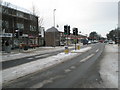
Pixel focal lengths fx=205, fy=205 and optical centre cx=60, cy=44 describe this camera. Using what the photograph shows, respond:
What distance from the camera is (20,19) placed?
54.2 meters

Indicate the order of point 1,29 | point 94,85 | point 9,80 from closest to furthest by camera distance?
point 94,85, point 9,80, point 1,29

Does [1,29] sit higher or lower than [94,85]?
higher

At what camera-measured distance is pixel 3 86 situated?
882cm

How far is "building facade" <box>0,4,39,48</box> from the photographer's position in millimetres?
45156

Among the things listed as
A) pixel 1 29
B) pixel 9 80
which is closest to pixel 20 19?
pixel 1 29

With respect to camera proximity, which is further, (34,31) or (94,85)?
(34,31)

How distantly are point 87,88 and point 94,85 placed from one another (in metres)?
0.66

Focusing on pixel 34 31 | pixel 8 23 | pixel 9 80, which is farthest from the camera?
pixel 34 31

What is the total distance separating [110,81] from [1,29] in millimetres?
36917

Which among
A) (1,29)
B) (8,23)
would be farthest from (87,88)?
(8,23)

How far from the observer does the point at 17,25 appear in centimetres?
5238

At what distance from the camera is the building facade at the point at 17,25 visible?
45.2m

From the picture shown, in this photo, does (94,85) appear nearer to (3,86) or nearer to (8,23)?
(3,86)

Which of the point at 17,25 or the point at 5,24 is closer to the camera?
the point at 5,24
